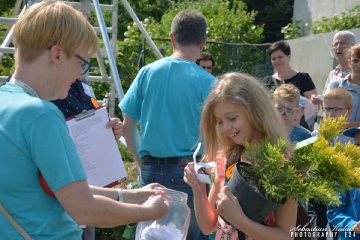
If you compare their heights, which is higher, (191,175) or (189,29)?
(189,29)

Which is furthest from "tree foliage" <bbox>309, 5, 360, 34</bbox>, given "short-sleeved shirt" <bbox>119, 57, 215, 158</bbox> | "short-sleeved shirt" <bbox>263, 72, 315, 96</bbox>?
"short-sleeved shirt" <bbox>119, 57, 215, 158</bbox>

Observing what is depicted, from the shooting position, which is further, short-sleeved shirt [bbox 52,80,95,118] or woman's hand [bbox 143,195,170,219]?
short-sleeved shirt [bbox 52,80,95,118]

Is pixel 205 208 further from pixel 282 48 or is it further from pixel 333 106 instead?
pixel 282 48

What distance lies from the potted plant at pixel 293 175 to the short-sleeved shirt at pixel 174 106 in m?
1.77

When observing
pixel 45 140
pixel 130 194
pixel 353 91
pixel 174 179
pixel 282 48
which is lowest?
pixel 174 179

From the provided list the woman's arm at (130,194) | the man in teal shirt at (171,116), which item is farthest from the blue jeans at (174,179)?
→ the woman's arm at (130,194)

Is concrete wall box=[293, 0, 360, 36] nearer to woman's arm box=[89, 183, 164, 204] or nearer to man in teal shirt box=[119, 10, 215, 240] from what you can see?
man in teal shirt box=[119, 10, 215, 240]

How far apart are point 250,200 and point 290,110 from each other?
7.90ft

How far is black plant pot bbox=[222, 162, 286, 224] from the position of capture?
2529 millimetres

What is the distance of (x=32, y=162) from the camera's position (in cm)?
214

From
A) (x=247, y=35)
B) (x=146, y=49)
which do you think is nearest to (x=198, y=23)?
(x=146, y=49)

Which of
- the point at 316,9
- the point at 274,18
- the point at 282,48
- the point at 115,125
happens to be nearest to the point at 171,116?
the point at 115,125

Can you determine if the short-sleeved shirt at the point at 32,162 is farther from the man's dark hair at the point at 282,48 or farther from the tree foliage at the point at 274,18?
the tree foliage at the point at 274,18

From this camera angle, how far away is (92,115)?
3.45 meters
